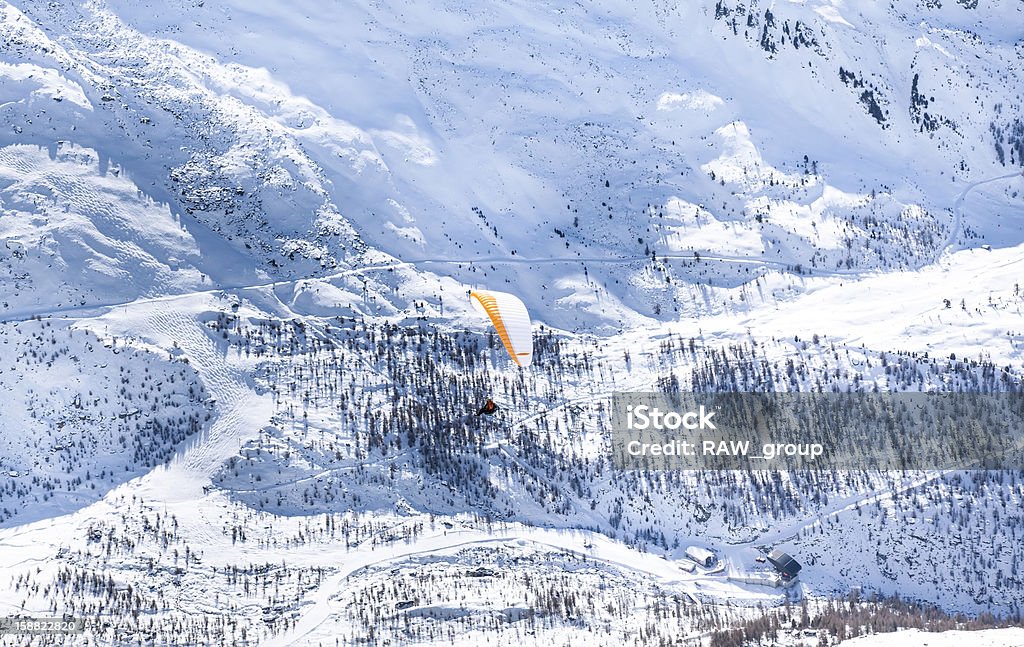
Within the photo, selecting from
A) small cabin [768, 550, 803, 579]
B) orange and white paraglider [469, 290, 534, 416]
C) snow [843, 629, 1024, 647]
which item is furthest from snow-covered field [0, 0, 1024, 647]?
orange and white paraglider [469, 290, 534, 416]

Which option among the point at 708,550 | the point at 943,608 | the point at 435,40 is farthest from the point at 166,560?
the point at 435,40

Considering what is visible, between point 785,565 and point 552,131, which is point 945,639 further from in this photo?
point 552,131

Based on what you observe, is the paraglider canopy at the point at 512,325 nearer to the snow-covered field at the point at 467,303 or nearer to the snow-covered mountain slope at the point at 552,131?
the snow-covered field at the point at 467,303

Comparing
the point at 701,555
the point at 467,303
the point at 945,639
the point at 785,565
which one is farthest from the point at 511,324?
the point at 945,639

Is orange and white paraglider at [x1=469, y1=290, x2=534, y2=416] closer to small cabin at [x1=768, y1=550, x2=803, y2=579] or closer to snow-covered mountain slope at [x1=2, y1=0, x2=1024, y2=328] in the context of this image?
small cabin at [x1=768, y1=550, x2=803, y2=579]

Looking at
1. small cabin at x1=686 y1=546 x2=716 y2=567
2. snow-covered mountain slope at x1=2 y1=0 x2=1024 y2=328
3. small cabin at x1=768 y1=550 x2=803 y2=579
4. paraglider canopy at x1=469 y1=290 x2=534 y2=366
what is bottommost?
small cabin at x1=768 y1=550 x2=803 y2=579

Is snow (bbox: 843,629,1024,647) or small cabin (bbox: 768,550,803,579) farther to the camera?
small cabin (bbox: 768,550,803,579)

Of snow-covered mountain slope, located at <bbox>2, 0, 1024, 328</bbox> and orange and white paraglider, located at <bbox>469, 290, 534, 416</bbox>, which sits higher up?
snow-covered mountain slope, located at <bbox>2, 0, 1024, 328</bbox>
